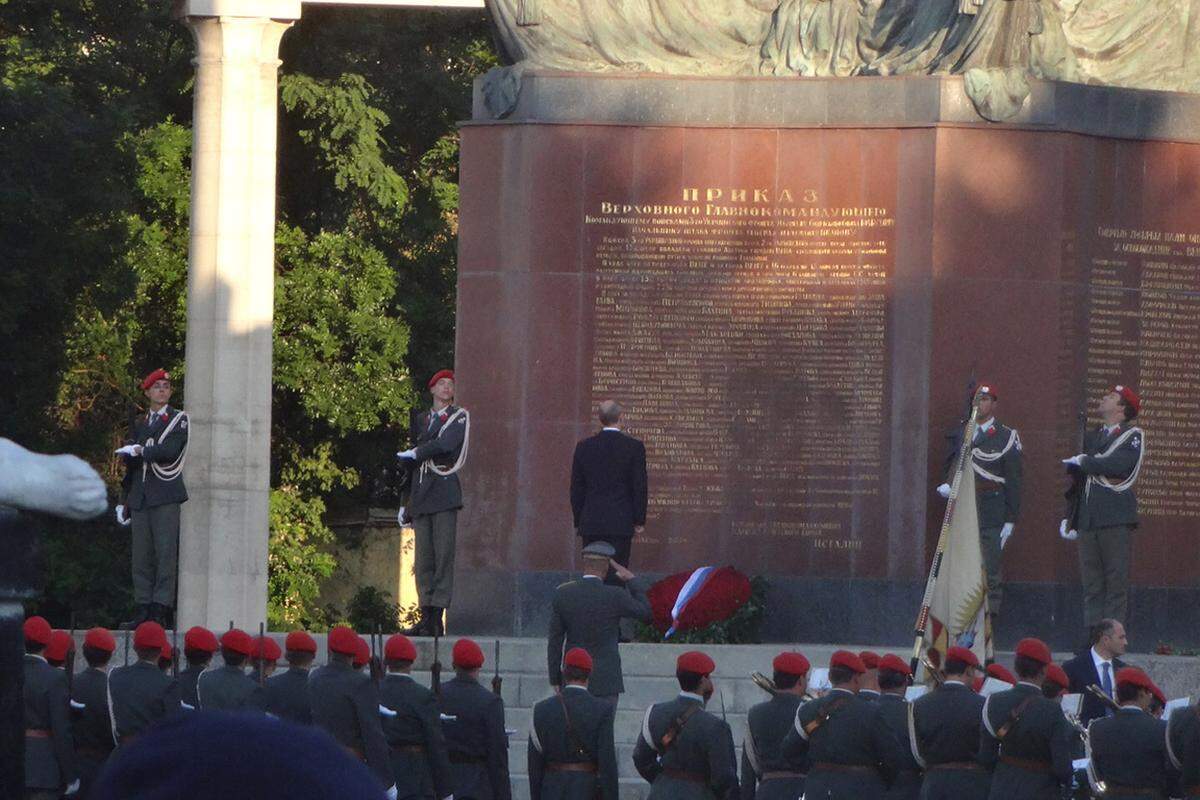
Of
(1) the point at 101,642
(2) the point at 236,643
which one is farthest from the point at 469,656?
(1) the point at 101,642

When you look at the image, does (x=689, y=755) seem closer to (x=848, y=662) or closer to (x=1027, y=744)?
(x=848, y=662)

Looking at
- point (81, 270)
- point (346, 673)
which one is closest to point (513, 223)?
point (346, 673)

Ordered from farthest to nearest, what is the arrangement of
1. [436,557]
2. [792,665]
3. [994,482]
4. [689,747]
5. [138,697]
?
[436,557], [994,482], [138,697], [792,665], [689,747]

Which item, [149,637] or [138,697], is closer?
[138,697]

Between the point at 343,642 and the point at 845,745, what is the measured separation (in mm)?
2540

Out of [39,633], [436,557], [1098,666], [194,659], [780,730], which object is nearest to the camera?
[780,730]

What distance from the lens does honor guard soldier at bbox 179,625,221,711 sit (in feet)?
39.1

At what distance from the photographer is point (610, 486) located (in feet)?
50.9

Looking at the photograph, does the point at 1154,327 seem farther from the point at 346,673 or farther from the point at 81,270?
the point at 81,270

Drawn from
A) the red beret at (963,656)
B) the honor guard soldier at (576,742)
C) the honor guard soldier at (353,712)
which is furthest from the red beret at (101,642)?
the red beret at (963,656)

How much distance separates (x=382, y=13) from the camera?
95.0 feet

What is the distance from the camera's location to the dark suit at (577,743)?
11414mm

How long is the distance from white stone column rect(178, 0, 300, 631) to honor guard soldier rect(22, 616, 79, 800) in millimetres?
6681

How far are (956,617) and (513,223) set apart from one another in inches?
177
